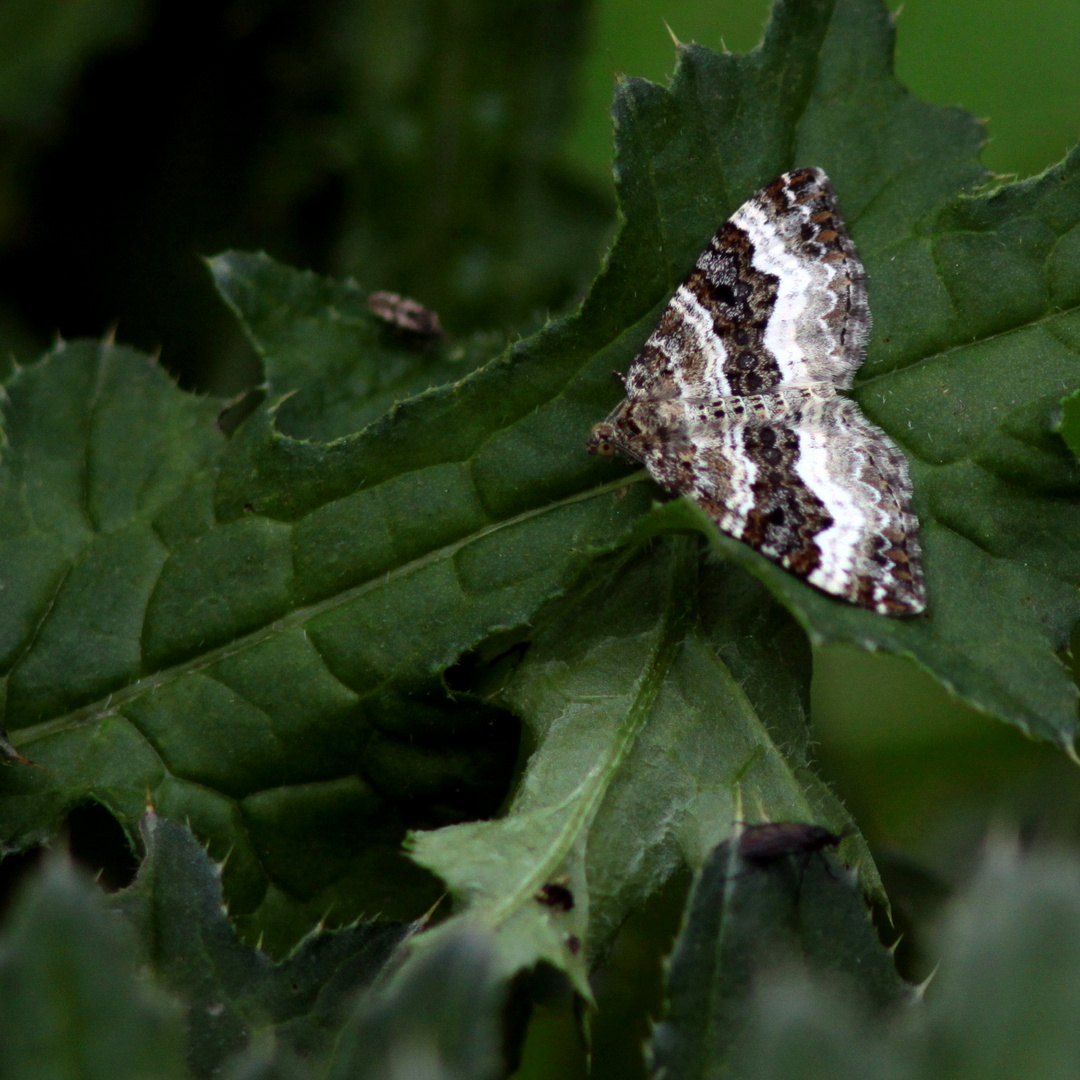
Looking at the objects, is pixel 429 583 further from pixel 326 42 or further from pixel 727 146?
pixel 326 42

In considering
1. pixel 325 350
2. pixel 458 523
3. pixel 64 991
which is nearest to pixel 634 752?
pixel 458 523

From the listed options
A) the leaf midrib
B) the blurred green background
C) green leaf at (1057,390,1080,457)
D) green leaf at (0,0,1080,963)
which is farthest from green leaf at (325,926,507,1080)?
green leaf at (1057,390,1080,457)

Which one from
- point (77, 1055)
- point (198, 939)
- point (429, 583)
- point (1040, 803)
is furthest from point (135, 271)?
point (1040, 803)

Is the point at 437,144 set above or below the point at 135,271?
above

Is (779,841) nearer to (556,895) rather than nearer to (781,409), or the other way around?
(556,895)

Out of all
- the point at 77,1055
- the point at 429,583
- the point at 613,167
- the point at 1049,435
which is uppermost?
the point at 613,167

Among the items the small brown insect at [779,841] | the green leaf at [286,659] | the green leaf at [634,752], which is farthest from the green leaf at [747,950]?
the green leaf at [286,659]
